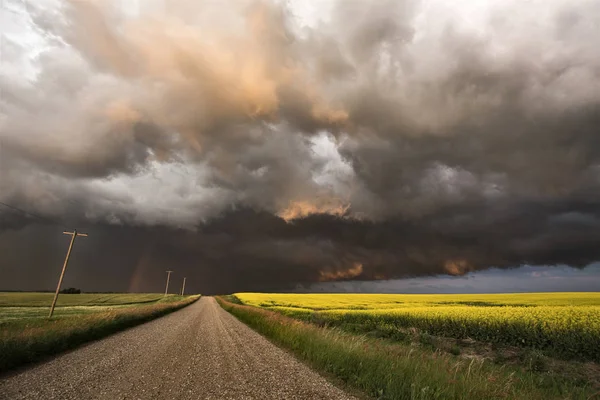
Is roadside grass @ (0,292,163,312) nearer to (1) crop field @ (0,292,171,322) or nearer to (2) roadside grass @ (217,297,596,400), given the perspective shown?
(1) crop field @ (0,292,171,322)

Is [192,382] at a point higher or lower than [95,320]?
lower

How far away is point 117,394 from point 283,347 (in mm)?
8642

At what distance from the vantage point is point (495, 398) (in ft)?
25.1

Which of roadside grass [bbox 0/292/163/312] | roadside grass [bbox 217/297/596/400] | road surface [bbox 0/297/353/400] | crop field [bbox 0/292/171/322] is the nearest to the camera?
roadside grass [bbox 217/297/596/400]

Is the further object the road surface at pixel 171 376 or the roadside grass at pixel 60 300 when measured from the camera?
the roadside grass at pixel 60 300

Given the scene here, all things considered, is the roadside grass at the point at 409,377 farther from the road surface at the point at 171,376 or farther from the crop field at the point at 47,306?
the crop field at the point at 47,306

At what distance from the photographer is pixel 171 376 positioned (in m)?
9.69

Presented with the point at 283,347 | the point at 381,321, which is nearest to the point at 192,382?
the point at 283,347

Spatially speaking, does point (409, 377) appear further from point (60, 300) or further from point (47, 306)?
point (60, 300)

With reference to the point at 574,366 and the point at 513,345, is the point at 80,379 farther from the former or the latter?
the point at 513,345

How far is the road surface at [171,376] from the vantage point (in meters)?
8.03

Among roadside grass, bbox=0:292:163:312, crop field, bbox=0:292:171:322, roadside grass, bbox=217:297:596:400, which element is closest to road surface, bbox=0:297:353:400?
roadside grass, bbox=217:297:596:400

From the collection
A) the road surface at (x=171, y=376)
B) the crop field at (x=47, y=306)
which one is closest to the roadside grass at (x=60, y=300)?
the crop field at (x=47, y=306)

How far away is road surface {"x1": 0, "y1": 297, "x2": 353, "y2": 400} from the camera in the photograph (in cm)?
803
